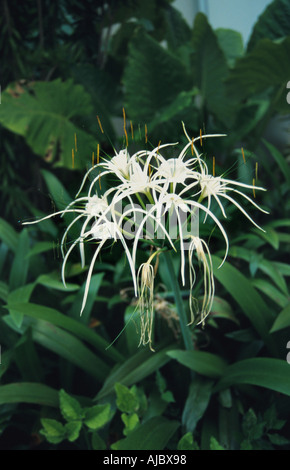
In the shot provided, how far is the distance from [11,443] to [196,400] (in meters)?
0.27

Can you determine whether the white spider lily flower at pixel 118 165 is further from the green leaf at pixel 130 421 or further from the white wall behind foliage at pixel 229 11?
the white wall behind foliage at pixel 229 11

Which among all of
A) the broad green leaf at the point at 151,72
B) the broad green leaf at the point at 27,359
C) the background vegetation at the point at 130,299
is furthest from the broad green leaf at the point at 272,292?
the broad green leaf at the point at 151,72

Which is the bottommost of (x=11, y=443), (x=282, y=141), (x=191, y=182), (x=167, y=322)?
(x=11, y=443)

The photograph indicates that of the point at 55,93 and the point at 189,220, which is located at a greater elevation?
the point at 55,93

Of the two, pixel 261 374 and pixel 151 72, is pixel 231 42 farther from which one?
pixel 261 374

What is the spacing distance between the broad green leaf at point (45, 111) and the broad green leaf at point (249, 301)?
639 mm

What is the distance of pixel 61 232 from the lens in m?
0.33

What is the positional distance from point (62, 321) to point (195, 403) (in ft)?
0.67

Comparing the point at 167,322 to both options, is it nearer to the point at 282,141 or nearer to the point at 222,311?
the point at 222,311

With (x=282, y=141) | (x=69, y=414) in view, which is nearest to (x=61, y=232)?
(x=69, y=414)

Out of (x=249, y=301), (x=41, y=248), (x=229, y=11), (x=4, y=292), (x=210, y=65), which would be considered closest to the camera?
(x=249, y=301)

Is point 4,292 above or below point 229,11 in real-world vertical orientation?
below

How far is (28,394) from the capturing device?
51 centimetres

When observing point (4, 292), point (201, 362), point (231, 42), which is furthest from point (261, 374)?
point (231, 42)
